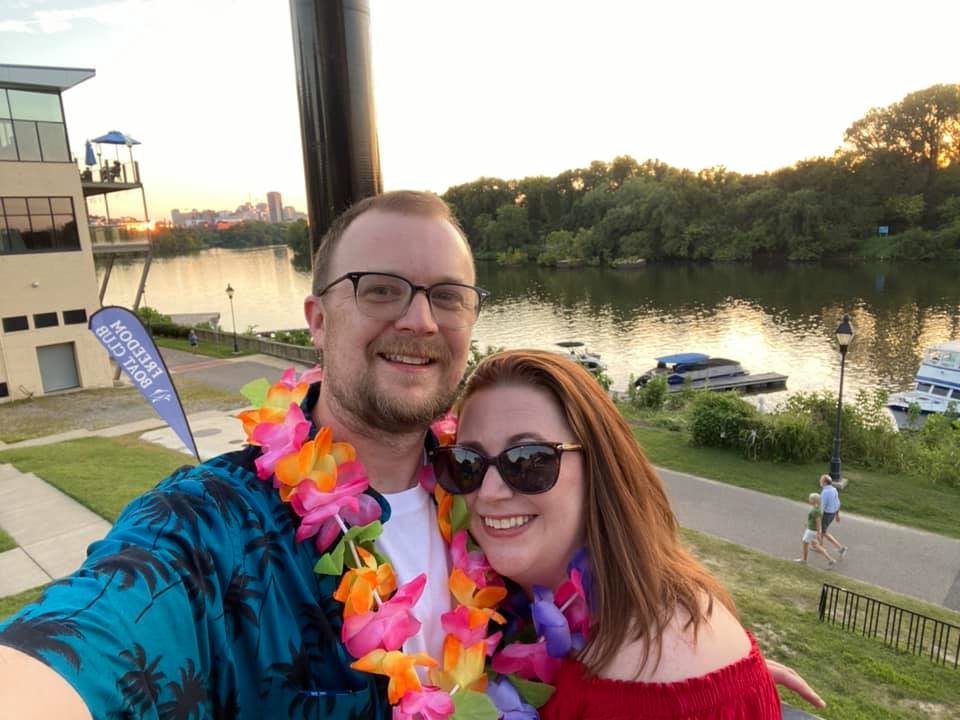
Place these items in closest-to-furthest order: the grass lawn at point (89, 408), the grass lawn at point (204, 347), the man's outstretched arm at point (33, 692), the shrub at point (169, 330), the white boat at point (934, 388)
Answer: the man's outstretched arm at point (33, 692), the grass lawn at point (89, 408), the white boat at point (934, 388), the grass lawn at point (204, 347), the shrub at point (169, 330)

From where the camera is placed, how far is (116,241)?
2377 cm

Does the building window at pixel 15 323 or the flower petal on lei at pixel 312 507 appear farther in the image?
the building window at pixel 15 323

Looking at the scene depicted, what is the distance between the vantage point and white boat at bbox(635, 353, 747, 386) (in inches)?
1094

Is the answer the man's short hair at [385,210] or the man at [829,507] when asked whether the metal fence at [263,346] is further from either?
the man's short hair at [385,210]

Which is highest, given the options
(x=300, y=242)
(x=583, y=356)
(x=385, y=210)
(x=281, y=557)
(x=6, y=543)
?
(x=385, y=210)

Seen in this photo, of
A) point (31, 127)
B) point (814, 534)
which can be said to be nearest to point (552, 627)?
point (814, 534)

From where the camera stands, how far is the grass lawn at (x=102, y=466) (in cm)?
1061

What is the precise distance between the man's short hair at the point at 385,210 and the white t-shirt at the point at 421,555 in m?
0.87

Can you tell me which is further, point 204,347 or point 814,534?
point 204,347

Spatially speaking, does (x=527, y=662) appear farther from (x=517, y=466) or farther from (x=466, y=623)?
(x=517, y=466)

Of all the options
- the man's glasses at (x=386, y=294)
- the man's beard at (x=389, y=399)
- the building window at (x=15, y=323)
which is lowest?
the building window at (x=15, y=323)

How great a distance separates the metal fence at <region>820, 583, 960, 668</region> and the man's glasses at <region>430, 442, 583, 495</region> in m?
6.76

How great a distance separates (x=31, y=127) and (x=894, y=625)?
2626 cm

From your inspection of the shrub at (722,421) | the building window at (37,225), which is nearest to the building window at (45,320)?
the building window at (37,225)
